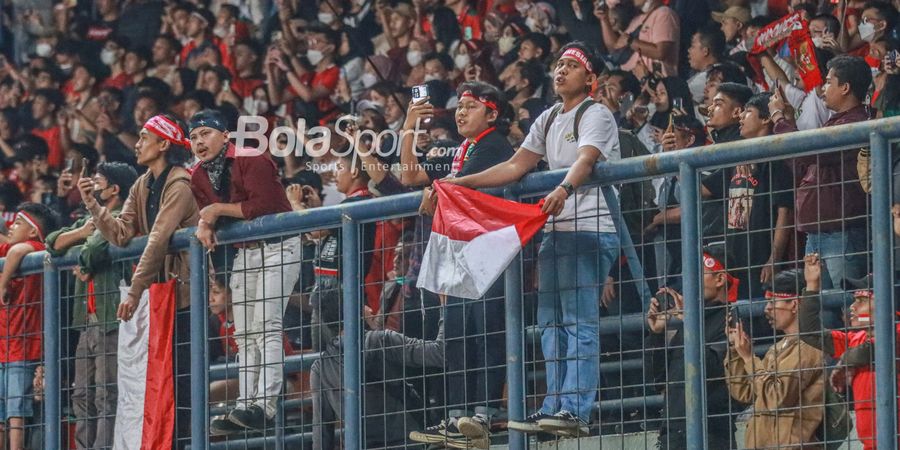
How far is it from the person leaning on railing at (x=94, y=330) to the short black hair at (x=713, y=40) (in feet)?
13.7

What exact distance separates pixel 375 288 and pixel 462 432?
5.46 ft

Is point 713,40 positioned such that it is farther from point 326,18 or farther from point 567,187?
point 326,18

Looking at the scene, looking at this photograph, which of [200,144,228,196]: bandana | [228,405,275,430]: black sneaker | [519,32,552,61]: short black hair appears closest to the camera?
[228,405,275,430]: black sneaker

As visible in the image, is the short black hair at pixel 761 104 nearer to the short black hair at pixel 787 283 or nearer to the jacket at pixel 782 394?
the short black hair at pixel 787 283

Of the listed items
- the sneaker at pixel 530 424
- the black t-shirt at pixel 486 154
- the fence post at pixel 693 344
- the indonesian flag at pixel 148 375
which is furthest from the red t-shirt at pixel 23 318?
the fence post at pixel 693 344

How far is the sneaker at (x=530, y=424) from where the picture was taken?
6598 mm

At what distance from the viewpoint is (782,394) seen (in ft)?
20.2

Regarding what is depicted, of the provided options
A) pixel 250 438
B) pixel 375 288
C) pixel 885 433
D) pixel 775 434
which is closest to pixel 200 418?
pixel 250 438

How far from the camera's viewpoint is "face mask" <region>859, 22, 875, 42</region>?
10102mm

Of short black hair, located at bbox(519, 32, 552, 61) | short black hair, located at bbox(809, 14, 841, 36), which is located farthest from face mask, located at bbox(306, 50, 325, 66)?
short black hair, located at bbox(809, 14, 841, 36)

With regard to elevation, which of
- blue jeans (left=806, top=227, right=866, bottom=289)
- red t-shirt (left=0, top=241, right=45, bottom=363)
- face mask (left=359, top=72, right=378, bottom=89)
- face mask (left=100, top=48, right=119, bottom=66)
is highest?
face mask (left=100, top=48, right=119, bottom=66)

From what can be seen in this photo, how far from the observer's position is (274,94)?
14.1 metres

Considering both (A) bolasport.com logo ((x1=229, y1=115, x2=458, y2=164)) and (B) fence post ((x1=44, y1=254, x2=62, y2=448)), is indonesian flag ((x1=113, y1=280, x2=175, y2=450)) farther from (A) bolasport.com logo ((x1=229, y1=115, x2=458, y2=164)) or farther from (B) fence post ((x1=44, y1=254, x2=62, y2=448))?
(A) bolasport.com logo ((x1=229, y1=115, x2=458, y2=164))

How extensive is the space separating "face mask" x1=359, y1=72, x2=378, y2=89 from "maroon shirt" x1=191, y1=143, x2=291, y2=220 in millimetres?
5117
